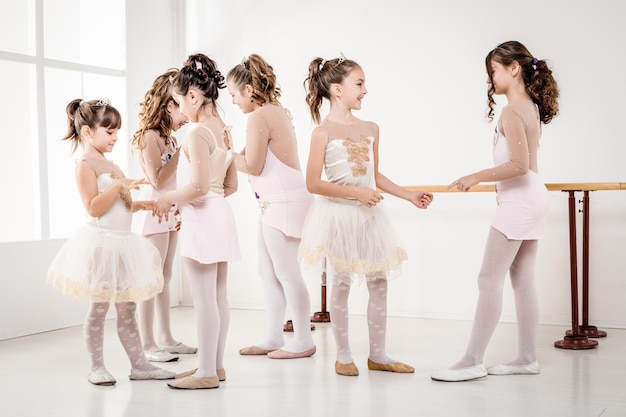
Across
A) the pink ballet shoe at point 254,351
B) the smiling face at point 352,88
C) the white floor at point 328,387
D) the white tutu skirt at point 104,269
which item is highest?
the smiling face at point 352,88

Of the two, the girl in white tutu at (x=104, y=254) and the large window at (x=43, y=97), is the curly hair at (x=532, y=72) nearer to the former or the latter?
the girl in white tutu at (x=104, y=254)

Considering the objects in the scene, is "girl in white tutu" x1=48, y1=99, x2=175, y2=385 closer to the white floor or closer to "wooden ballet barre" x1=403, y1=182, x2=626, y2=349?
the white floor

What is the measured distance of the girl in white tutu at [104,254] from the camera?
10.8 feet

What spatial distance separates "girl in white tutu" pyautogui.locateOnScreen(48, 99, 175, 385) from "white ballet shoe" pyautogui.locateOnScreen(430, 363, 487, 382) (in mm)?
1117

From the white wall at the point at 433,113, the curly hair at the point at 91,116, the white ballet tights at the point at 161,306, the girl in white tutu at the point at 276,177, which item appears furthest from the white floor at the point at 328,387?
the curly hair at the point at 91,116

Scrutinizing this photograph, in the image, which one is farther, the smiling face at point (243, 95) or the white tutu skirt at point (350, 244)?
the smiling face at point (243, 95)

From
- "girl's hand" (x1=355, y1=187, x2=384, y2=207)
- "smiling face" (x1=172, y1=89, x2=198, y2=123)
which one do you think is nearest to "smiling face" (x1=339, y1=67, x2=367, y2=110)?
"girl's hand" (x1=355, y1=187, x2=384, y2=207)

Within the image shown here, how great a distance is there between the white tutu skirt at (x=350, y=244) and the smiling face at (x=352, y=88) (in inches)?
16.7

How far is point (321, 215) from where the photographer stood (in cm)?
346

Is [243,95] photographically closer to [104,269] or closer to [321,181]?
[321,181]

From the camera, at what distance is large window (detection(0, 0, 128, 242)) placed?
15.8 feet

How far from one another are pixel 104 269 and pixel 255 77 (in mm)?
1172

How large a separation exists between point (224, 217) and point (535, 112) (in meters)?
1.35

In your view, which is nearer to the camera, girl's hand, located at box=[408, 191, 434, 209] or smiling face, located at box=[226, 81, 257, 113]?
girl's hand, located at box=[408, 191, 434, 209]
